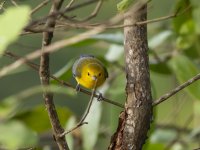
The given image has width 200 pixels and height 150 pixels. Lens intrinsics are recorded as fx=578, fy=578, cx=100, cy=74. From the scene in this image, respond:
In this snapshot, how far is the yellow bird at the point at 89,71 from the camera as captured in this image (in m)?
2.17

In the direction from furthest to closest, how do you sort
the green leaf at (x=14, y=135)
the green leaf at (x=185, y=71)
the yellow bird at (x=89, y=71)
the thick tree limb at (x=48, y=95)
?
1. the yellow bird at (x=89, y=71)
2. the green leaf at (x=185, y=71)
3. the thick tree limb at (x=48, y=95)
4. the green leaf at (x=14, y=135)

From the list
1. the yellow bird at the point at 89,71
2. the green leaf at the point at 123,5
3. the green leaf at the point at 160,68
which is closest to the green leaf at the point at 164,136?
the green leaf at the point at 160,68

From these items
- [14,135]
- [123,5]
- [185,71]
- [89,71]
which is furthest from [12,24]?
[89,71]

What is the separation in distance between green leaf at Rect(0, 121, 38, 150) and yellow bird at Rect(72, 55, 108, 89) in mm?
1455

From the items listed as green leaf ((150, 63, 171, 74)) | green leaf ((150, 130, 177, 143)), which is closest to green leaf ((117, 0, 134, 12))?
green leaf ((150, 63, 171, 74))

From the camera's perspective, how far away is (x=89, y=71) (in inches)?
88.4

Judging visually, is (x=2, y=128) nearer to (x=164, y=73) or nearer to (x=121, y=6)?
(x=121, y=6)

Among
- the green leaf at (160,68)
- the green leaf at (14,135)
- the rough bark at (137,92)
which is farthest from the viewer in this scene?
the green leaf at (160,68)

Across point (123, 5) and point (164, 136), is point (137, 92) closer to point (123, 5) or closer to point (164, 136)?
point (123, 5)

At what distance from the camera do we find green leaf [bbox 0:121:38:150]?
65 cm

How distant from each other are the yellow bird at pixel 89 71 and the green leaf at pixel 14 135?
146 cm

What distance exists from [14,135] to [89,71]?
160 centimetres

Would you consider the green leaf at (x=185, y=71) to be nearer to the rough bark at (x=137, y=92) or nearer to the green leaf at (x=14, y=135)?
the rough bark at (x=137, y=92)

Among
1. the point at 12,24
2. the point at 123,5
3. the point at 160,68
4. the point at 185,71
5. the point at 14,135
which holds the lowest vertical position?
the point at 14,135
